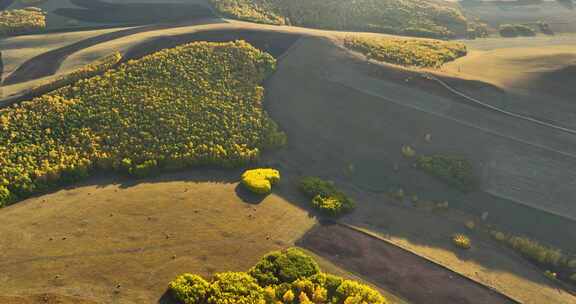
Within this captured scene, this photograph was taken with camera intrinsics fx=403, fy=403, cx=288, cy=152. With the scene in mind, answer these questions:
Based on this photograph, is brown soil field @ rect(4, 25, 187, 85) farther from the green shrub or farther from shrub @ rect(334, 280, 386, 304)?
shrub @ rect(334, 280, 386, 304)

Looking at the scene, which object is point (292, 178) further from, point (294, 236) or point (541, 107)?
point (541, 107)

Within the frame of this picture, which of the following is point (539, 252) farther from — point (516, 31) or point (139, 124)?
point (516, 31)

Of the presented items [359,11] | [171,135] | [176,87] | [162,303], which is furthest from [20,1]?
[162,303]

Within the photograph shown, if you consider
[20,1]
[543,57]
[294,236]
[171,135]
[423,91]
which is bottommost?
[294,236]

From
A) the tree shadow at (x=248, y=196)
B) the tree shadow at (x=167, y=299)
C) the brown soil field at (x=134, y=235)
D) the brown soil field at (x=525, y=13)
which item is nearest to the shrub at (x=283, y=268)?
the brown soil field at (x=134, y=235)

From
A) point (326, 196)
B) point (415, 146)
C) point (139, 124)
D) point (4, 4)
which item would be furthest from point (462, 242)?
point (4, 4)

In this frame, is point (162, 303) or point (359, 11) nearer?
point (162, 303)

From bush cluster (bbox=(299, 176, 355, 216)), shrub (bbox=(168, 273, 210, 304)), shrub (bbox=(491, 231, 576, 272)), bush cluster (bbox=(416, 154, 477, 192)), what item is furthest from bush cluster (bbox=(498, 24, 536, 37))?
shrub (bbox=(168, 273, 210, 304))
